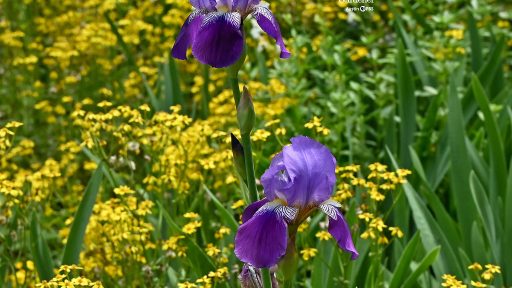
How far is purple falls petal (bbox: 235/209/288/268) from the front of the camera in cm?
183

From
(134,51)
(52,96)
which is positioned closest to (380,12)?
(134,51)

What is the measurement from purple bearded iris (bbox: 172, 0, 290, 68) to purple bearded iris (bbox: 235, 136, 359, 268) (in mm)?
237

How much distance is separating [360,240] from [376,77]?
131cm

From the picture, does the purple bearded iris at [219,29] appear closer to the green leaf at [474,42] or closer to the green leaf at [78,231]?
the green leaf at [78,231]

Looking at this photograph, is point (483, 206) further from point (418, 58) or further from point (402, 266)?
point (418, 58)

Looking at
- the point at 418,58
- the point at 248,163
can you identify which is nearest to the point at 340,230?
the point at 248,163

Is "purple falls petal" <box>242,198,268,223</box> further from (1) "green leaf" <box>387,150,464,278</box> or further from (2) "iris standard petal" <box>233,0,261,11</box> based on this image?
(1) "green leaf" <box>387,150,464,278</box>

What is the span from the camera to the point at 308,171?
1930 mm

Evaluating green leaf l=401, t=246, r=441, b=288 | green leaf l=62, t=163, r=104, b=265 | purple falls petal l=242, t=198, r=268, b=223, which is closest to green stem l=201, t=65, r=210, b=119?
green leaf l=62, t=163, r=104, b=265

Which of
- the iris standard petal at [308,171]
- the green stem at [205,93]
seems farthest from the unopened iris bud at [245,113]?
the green stem at [205,93]

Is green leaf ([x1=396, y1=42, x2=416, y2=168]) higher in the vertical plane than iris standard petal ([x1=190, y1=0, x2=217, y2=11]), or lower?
lower

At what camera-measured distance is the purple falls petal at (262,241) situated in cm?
183

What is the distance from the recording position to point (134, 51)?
18.6 feet

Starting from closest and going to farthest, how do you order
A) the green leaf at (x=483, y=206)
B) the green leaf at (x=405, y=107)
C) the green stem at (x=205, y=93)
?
1. the green leaf at (x=483, y=206)
2. the green leaf at (x=405, y=107)
3. the green stem at (x=205, y=93)
